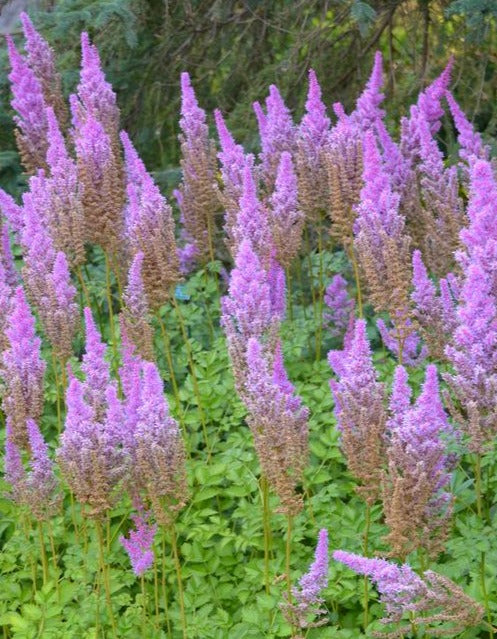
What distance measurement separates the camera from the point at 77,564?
425 cm

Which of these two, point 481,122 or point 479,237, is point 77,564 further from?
point 481,122

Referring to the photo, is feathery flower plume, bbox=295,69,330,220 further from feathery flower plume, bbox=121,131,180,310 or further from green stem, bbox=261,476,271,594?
green stem, bbox=261,476,271,594

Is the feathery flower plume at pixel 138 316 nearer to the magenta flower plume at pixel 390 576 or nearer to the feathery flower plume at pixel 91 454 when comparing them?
the feathery flower plume at pixel 91 454

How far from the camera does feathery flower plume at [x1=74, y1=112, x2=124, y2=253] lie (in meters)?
4.66

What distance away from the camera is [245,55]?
7.37 m

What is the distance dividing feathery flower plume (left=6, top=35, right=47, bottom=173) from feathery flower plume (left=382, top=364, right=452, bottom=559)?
3284mm

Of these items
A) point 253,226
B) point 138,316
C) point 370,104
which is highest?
point 370,104

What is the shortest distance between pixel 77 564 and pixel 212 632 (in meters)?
0.68

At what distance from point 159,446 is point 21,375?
831 mm

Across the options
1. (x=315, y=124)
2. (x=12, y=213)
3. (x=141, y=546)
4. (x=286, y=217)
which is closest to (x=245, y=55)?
(x=315, y=124)

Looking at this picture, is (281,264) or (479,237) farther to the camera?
(281,264)

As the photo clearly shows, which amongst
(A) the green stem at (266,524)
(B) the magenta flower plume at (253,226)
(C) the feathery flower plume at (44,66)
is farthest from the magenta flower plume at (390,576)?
(C) the feathery flower plume at (44,66)

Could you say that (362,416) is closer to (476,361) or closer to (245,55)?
(476,361)

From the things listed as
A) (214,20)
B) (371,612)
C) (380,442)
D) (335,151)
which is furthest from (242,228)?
(214,20)
